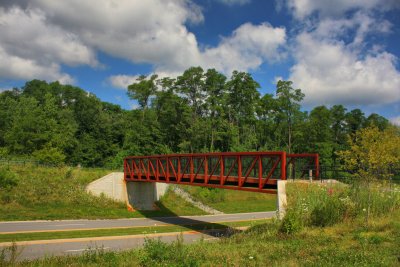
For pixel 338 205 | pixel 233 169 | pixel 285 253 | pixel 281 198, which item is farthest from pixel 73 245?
pixel 285 253

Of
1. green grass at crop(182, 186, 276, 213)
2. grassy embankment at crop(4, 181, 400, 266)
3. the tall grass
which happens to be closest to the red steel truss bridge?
the tall grass

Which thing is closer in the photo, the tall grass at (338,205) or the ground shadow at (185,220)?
the tall grass at (338,205)

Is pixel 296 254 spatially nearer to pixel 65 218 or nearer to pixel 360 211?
pixel 360 211

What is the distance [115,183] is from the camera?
123ft

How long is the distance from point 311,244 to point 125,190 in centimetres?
2995

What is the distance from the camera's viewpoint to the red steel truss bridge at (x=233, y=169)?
1939 cm

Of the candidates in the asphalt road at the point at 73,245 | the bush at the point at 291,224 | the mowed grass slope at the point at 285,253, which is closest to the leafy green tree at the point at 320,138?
the asphalt road at the point at 73,245

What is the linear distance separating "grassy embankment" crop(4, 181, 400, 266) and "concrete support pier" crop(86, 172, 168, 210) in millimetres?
25598

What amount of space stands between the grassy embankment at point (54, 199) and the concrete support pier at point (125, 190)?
84 cm

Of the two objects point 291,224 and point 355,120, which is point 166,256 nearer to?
point 291,224

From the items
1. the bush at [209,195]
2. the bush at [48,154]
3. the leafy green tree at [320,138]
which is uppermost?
the leafy green tree at [320,138]

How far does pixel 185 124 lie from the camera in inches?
2662

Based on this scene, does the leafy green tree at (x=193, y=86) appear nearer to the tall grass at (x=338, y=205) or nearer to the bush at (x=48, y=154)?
the bush at (x=48, y=154)

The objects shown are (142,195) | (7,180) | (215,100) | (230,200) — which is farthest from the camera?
(215,100)
